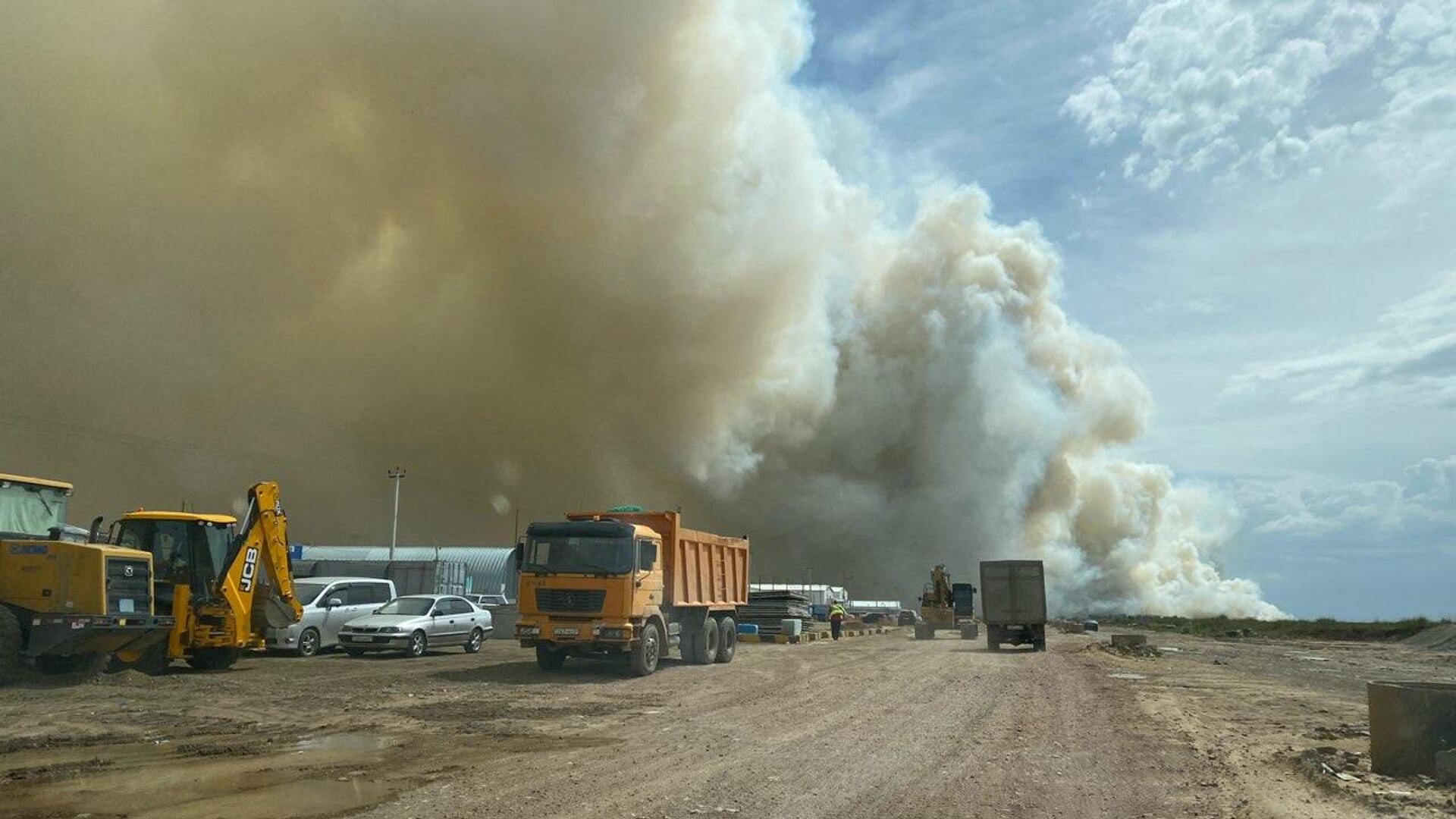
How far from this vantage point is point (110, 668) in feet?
53.5

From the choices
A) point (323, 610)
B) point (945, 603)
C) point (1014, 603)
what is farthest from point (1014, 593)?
point (323, 610)

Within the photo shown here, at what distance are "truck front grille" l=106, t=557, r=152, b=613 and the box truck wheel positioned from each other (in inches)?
310

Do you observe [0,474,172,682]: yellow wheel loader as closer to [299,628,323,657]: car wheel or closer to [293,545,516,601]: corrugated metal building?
[299,628,323,657]: car wheel

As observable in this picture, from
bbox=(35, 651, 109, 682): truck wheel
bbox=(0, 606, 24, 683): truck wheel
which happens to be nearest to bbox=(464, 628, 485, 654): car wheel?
bbox=(35, 651, 109, 682): truck wheel

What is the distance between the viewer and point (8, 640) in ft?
43.9

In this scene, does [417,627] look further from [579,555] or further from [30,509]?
[30,509]

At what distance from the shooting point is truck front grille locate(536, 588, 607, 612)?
17172mm

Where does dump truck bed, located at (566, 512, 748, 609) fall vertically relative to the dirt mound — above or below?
above

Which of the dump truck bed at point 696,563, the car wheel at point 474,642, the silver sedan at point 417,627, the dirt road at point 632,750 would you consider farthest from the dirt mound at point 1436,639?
the silver sedan at point 417,627

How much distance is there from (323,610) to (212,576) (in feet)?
18.5

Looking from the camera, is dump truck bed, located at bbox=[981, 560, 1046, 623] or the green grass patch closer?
dump truck bed, located at bbox=[981, 560, 1046, 623]

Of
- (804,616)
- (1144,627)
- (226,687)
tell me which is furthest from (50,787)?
(1144,627)

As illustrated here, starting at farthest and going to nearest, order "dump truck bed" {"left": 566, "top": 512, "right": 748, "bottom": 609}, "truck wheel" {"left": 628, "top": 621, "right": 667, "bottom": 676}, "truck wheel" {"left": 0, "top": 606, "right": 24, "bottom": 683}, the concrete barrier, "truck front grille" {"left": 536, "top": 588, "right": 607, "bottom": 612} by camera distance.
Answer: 1. "dump truck bed" {"left": 566, "top": 512, "right": 748, "bottom": 609}
2. "truck wheel" {"left": 628, "top": 621, "right": 667, "bottom": 676}
3. "truck front grille" {"left": 536, "top": 588, "right": 607, "bottom": 612}
4. "truck wheel" {"left": 0, "top": 606, "right": 24, "bottom": 683}
5. the concrete barrier

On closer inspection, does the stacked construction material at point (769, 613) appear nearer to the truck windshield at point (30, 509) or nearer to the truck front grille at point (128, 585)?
the truck front grille at point (128, 585)
